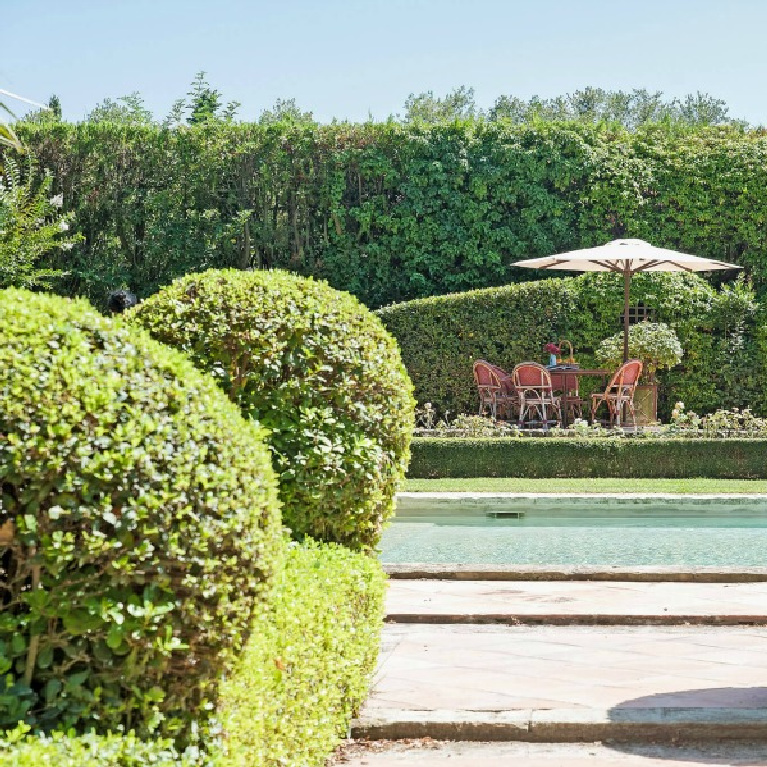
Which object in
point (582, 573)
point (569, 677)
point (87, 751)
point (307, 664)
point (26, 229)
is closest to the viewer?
point (87, 751)

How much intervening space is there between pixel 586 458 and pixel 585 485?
108 cm

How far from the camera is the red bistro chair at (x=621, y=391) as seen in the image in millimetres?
15273

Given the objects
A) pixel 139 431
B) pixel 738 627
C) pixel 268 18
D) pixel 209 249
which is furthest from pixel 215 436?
pixel 268 18

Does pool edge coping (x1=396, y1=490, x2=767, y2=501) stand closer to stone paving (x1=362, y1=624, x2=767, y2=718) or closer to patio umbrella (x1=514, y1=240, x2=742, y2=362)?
patio umbrella (x1=514, y1=240, x2=742, y2=362)

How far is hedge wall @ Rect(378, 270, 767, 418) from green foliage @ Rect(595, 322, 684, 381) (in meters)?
0.74

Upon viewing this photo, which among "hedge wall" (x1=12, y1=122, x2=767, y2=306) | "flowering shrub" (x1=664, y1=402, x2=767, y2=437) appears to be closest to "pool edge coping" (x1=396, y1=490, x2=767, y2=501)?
"flowering shrub" (x1=664, y1=402, x2=767, y2=437)

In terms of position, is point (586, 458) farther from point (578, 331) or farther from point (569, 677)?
point (569, 677)

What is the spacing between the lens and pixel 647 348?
53.1 feet

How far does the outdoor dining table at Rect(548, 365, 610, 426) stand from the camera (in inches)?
617

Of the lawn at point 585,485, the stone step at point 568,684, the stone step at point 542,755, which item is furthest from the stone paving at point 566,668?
the lawn at point 585,485

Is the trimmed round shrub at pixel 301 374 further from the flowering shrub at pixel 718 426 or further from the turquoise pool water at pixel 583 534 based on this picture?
the flowering shrub at pixel 718 426

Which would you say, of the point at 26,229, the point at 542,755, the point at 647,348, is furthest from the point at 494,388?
the point at 542,755

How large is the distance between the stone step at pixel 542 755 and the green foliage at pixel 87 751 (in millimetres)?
1532

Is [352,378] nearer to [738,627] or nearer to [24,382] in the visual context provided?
[24,382]
